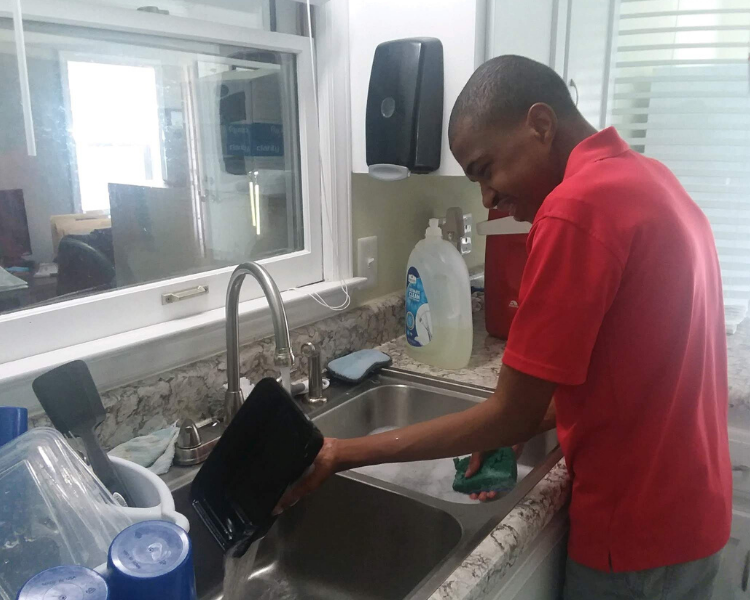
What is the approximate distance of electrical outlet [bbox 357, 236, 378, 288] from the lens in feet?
4.81

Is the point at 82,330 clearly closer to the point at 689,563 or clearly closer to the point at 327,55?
the point at 327,55

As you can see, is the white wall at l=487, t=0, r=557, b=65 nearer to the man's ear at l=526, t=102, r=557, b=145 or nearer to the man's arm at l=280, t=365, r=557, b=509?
the man's ear at l=526, t=102, r=557, b=145

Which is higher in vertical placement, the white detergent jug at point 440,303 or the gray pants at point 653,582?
the white detergent jug at point 440,303

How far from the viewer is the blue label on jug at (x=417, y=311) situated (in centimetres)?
141

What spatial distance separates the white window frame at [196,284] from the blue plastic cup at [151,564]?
469 mm

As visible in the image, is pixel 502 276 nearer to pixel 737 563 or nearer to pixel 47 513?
pixel 737 563

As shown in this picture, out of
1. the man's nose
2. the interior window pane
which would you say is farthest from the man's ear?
the interior window pane

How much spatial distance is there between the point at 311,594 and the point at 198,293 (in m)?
0.56

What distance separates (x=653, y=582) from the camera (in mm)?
884

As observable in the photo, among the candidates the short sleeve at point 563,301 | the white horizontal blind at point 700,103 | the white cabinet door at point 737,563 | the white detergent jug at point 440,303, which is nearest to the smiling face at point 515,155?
the short sleeve at point 563,301

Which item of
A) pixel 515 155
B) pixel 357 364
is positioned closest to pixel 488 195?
pixel 515 155

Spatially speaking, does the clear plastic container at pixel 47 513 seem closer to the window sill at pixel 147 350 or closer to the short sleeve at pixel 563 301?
the window sill at pixel 147 350

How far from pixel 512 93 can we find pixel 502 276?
0.78 meters

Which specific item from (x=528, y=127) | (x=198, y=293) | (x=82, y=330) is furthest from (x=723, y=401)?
(x=82, y=330)
